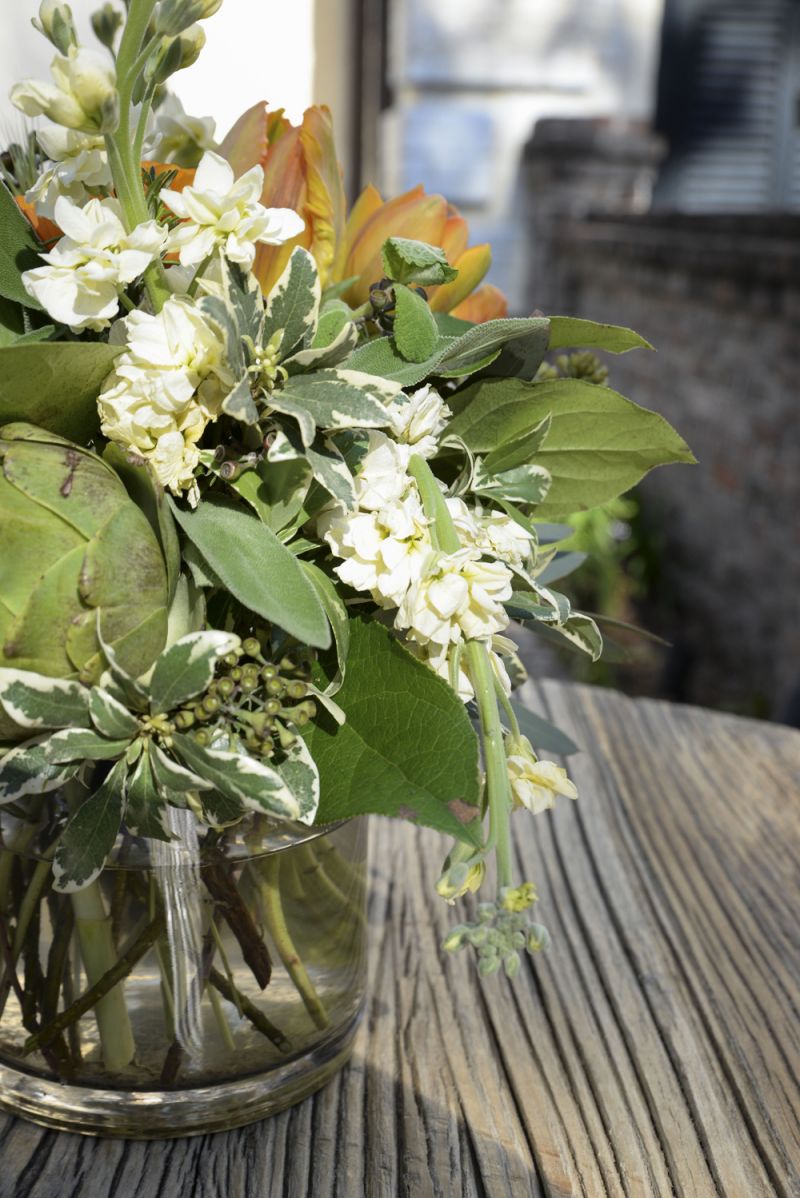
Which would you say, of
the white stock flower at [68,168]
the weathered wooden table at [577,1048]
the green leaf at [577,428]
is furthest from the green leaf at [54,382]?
the weathered wooden table at [577,1048]

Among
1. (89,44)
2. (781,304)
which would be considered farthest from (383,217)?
(781,304)

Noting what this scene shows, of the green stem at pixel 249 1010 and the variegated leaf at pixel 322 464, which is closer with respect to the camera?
the variegated leaf at pixel 322 464

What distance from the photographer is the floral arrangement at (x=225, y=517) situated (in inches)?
20.2

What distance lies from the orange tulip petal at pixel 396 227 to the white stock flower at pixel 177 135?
3.7 inches

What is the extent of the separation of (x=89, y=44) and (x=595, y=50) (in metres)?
6.50

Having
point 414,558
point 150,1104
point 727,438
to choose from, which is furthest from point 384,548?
Result: point 727,438

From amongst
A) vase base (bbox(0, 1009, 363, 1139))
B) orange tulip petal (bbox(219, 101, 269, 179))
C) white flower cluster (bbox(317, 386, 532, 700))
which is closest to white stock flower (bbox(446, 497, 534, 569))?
white flower cluster (bbox(317, 386, 532, 700))

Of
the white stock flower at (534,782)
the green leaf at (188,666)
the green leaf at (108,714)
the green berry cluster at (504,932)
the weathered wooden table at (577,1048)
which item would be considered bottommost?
the weathered wooden table at (577,1048)

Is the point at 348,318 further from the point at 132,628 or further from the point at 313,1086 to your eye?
the point at 313,1086

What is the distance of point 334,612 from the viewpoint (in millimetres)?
563

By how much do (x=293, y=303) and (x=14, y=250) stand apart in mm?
146

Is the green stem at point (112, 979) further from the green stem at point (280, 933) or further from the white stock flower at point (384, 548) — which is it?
the white stock flower at point (384, 548)

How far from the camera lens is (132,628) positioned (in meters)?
0.53

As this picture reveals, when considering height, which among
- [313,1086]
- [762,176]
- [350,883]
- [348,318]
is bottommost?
[762,176]
